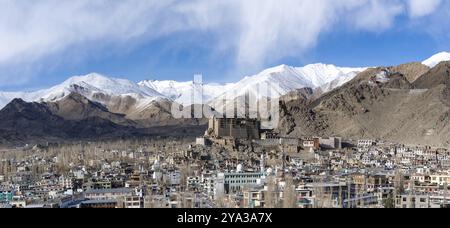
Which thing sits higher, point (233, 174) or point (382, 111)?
point (382, 111)

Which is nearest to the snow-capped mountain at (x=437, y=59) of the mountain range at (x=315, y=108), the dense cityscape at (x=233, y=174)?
the mountain range at (x=315, y=108)

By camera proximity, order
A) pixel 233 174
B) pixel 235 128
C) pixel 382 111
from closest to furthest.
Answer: pixel 233 174 < pixel 235 128 < pixel 382 111

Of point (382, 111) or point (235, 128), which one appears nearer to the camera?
point (235, 128)

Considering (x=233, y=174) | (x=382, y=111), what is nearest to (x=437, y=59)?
(x=382, y=111)

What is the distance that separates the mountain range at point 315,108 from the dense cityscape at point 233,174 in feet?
8.60

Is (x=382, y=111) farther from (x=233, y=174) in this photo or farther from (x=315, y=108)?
(x=233, y=174)

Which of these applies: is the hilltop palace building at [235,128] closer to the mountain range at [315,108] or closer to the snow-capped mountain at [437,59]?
the mountain range at [315,108]

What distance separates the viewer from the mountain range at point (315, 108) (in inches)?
982

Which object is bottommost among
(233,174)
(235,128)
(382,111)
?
(233,174)

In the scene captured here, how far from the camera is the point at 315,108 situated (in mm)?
28219

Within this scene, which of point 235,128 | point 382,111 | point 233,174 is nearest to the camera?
point 233,174

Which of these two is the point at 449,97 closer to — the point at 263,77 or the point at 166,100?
the point at 263,77

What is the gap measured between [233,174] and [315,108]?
729 inches

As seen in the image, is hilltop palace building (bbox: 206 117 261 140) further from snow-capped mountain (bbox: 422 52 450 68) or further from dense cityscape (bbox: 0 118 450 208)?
snow-capped mountain (bbox: 422 52 450 68)
